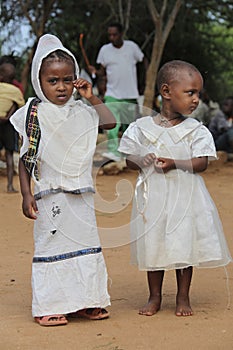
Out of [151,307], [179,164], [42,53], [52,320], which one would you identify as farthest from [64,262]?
[42,53]

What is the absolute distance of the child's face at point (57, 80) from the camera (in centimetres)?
422

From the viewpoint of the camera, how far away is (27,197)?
13.8 ft

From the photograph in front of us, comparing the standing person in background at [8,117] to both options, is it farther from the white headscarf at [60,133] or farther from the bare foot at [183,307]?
the bare foot at [183,307]

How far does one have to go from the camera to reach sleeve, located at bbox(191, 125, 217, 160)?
4.25 m

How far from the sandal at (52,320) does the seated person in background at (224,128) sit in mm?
8316

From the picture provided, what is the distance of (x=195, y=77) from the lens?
429cm

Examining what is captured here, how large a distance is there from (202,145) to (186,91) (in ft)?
1.06

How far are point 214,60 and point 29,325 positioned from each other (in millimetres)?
13556

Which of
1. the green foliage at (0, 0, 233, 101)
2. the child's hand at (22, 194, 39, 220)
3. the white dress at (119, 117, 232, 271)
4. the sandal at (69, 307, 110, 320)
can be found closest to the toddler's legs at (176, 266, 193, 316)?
the white dress at (119, 117, 232, 271)

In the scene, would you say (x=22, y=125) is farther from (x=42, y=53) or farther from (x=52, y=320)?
(x=52, y=320)

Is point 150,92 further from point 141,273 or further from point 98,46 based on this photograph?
point 141,273

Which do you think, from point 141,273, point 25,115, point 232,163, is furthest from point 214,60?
point 25,115

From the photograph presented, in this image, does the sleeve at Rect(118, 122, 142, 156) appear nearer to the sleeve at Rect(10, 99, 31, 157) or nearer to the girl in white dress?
the girl in white dress

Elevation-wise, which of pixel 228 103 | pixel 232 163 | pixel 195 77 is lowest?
pixel 232 163
